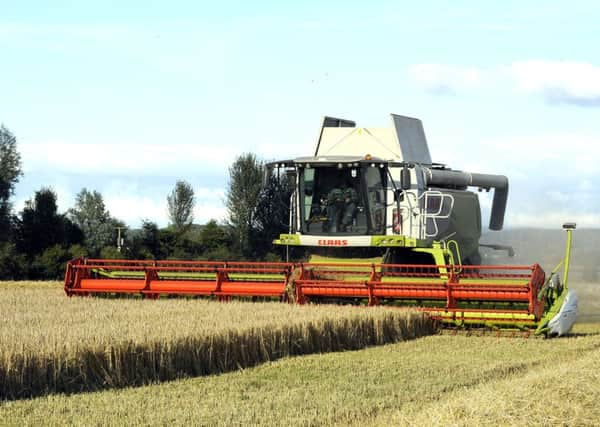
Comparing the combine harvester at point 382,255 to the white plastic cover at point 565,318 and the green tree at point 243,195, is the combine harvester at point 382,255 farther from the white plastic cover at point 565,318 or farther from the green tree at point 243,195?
the green tree at point 243,195

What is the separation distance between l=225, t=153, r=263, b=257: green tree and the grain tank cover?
17384 mm

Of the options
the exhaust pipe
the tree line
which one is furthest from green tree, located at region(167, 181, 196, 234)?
the exhaust pipe

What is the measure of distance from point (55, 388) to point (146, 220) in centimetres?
2156

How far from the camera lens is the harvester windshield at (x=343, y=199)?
45.9 ft

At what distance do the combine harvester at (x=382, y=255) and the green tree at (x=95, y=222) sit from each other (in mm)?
17382

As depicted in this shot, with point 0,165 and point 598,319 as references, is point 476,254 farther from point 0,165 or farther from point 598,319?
point 0,165

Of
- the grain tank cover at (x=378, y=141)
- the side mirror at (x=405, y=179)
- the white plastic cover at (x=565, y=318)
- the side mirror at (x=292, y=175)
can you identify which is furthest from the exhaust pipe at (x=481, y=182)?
the white plastic cover at (x=565, y=318)

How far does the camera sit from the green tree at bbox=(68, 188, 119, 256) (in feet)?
107

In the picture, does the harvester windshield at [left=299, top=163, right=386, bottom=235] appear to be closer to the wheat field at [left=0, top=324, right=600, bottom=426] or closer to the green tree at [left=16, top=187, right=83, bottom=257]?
the wheat field at [left=0, top=324, right=600, bottom=426]

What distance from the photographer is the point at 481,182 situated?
54.0 feet

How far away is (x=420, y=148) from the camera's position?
15453mm

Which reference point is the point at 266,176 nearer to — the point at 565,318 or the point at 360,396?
the point at 565,318

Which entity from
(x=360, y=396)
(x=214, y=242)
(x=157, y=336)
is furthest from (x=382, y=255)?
(x=214, y=242)

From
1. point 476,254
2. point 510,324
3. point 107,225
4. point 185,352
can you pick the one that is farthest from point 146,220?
point 185,352
